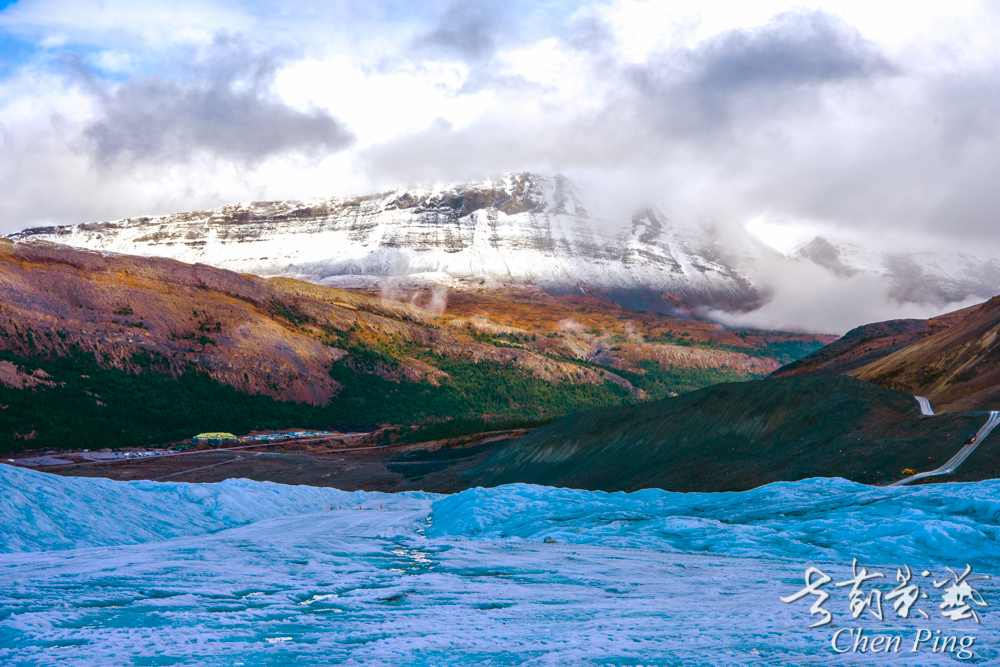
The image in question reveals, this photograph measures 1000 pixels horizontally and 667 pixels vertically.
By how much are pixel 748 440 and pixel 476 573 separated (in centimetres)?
4009

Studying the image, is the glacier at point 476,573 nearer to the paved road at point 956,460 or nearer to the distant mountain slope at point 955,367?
the paved road at point 956,460

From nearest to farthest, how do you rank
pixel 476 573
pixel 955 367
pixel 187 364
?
pixel 476 573, pixel 955 367, pixel 187 364

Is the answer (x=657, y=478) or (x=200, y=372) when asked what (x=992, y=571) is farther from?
(x=200, y=372)

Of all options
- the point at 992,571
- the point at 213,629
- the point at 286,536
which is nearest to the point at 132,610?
the point at 213,629

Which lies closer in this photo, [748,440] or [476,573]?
[476,573]

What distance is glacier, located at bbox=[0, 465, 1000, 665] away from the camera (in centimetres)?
1151

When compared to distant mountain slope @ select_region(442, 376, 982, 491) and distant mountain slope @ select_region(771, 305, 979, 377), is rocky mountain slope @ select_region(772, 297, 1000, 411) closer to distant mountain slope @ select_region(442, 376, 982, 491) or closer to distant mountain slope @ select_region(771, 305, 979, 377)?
distant mountain slope @ select_region(771, 305, 979, 377)

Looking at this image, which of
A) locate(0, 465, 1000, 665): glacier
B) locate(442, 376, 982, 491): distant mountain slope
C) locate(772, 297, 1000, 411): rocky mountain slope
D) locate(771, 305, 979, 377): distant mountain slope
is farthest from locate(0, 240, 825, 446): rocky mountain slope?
locate(0, 465, 1000, 665): glacier

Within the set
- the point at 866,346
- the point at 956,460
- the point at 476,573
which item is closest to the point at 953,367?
the point at 956,460

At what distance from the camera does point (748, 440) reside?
178 feet

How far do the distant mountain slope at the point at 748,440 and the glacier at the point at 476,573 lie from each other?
13.5 meters

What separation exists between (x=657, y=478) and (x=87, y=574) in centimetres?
4264

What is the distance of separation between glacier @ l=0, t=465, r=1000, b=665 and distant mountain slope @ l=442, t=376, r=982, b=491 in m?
13.5

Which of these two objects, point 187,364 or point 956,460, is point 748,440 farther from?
point 187,364
